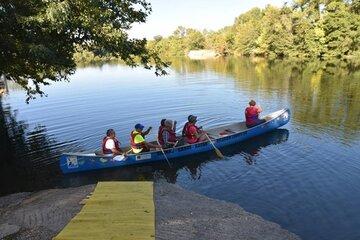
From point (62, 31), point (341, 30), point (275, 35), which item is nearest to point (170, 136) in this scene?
point (62, 31)

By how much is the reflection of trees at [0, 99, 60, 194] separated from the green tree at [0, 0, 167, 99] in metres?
4.62

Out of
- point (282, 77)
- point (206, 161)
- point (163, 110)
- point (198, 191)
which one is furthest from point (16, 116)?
point (282, 77)

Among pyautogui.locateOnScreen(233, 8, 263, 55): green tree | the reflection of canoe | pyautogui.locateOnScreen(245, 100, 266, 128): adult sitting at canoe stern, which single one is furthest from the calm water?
pyautogui.locateOnScreen(233, 8, 263, 55): green tree

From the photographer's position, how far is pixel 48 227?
11312 millimetres

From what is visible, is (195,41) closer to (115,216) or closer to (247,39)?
(247,39)

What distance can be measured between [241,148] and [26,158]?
459 inches

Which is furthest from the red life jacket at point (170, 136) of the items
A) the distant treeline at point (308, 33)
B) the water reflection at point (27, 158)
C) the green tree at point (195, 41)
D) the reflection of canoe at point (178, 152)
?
the green tree at point (195, 41)

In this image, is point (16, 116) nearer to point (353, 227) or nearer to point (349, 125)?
point (349, 125)

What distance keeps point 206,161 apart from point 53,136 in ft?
37.2

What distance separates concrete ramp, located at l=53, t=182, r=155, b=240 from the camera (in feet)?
34.2

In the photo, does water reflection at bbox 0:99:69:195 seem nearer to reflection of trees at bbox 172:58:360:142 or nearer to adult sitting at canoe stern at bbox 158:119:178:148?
adult sitting at canoe stern at bbox 158:119:178:148

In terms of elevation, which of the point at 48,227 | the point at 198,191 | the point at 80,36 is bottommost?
the point at 198,191

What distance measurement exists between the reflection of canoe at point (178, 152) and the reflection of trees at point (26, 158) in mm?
1340

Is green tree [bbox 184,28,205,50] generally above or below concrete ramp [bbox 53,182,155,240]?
above
